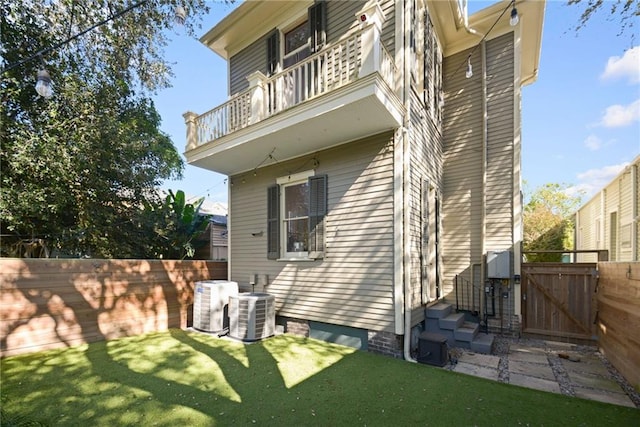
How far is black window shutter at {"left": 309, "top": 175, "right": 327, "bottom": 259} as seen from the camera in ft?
18.5

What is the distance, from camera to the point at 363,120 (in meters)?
4.79

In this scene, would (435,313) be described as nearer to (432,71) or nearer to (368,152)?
(368,152)

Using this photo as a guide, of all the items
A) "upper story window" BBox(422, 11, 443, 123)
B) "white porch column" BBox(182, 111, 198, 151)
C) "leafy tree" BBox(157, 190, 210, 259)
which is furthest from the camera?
"leafy tree" BBox(157, 190, 210, 259)

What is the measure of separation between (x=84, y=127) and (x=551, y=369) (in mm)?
10986

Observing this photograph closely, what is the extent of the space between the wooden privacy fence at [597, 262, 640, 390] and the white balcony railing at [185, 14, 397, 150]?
425 cm

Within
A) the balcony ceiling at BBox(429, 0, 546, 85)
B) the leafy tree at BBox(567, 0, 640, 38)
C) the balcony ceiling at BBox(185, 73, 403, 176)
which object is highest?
the balcony ceiling at BBox(429, 0, 546, 85)

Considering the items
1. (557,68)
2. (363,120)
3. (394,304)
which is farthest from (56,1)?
(557,68)

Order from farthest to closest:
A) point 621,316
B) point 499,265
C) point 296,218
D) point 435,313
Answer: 1. point 296,218
2. point 499,265
3. point 435,313
4. point 621,316

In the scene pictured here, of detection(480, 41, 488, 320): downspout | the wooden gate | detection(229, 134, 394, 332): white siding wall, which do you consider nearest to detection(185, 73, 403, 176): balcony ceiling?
detection(229, 134, 394, 332): white siding wall

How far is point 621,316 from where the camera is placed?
416cm

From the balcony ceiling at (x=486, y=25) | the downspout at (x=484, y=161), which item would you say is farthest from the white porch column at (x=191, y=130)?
the downspout at (x=484, y=161)

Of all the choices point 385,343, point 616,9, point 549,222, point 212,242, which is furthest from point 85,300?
point 549,222

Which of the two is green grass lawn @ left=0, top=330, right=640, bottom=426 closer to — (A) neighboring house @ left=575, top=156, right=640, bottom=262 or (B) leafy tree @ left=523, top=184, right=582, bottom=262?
(A) neighboring house @ left=575, top=156, right=640, bottom=262

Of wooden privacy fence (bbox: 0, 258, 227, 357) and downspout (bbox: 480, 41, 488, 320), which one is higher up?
downspout (bbox: 480, 41, 488, 320)
